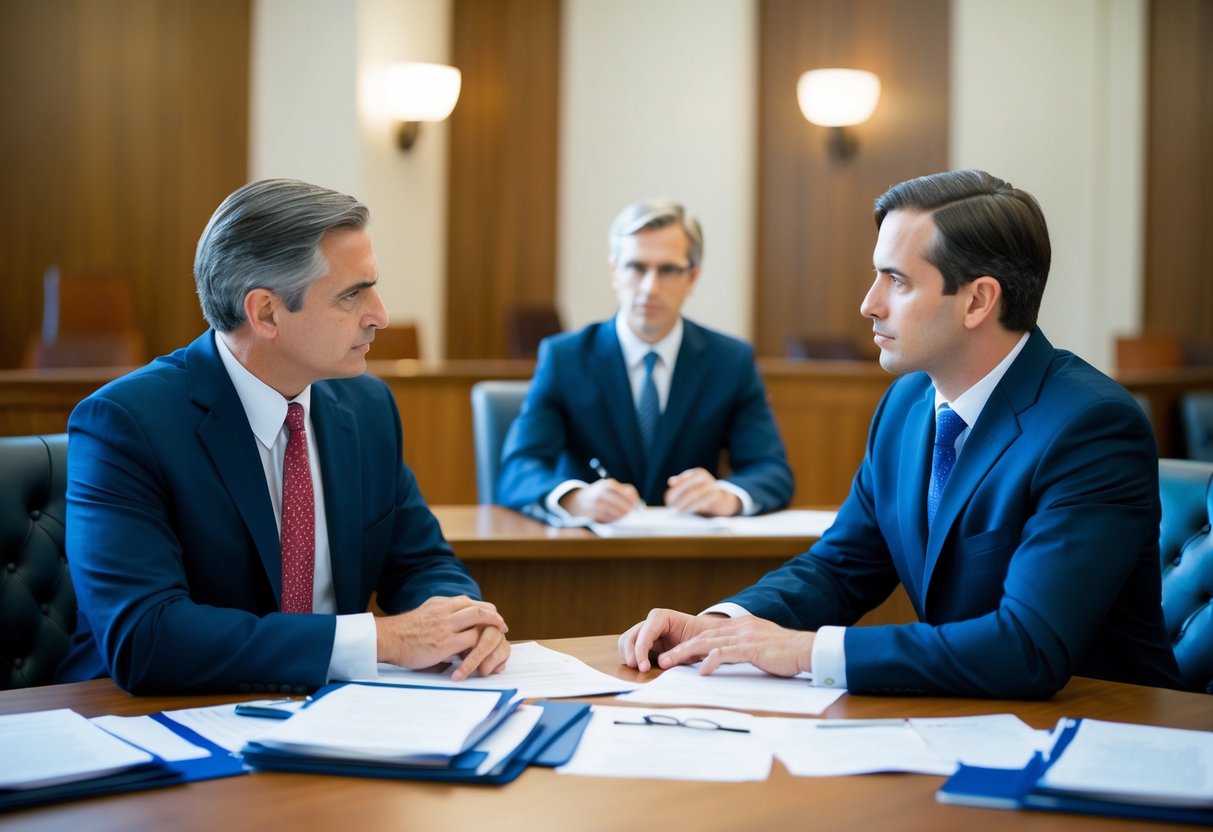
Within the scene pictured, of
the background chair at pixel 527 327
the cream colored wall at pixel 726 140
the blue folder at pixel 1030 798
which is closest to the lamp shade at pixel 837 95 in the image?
the cream colored wall at pixel 726 140

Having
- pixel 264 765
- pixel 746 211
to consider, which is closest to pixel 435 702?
pixel 264 765

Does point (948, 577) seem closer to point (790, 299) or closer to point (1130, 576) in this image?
point (1130, 576)

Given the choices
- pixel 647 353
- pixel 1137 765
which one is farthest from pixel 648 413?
pixel 1137 765

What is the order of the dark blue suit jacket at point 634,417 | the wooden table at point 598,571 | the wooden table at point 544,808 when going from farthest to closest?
the dark blue suit jacket at point 634,417, the wooden table at point 598,571, the wooden table at point 544,808

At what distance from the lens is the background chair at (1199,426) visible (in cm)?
609

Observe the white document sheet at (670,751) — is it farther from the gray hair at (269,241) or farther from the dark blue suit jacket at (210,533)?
the gray hair at (269,241)

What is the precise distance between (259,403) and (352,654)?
20.6 inches

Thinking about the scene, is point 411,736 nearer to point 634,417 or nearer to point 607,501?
point 607,501

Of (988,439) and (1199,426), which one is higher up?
(988,439)

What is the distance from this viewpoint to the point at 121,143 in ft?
22.7

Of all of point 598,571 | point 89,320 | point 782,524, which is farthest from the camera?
point 89,320

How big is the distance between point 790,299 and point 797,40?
5.31ft

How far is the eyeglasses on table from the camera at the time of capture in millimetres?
1575

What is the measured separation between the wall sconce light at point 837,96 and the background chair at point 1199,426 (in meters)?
2.81
